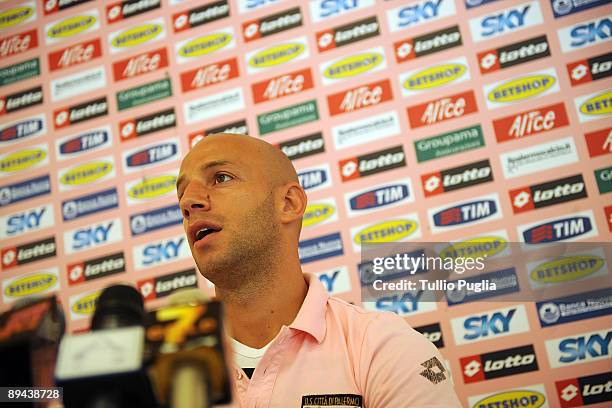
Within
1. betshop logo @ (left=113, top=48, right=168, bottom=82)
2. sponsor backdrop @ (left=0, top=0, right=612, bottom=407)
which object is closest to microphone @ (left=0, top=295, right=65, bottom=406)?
sponsor backdrop @ (left=0, top=0, right=612, bottom=407)

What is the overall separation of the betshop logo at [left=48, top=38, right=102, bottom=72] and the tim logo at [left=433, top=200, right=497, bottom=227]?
236 cm

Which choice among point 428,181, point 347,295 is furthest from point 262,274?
point 428,181

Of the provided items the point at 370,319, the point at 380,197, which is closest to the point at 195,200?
the point at 370,319

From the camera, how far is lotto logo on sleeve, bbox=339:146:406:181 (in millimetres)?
2828

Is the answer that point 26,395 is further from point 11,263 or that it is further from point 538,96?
point 11,263

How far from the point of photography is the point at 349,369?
112cm

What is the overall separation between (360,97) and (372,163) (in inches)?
15.3

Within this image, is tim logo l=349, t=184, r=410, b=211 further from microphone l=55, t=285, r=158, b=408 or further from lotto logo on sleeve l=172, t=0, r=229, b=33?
microphone l=55, t=285, r=158, b=408

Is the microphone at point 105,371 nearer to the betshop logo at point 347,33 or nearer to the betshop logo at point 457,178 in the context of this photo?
the betshop logo at point 457,178

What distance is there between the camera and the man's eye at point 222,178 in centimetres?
136

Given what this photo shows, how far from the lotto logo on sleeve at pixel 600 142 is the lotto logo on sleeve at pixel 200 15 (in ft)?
7.08

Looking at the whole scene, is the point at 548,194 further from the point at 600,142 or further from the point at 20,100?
the point at 20,100

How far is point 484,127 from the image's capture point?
2.77 metres

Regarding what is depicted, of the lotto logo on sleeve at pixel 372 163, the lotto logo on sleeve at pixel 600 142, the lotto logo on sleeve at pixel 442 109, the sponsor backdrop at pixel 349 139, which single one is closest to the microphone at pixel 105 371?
the sponsor backdrop at pixel 349 139
